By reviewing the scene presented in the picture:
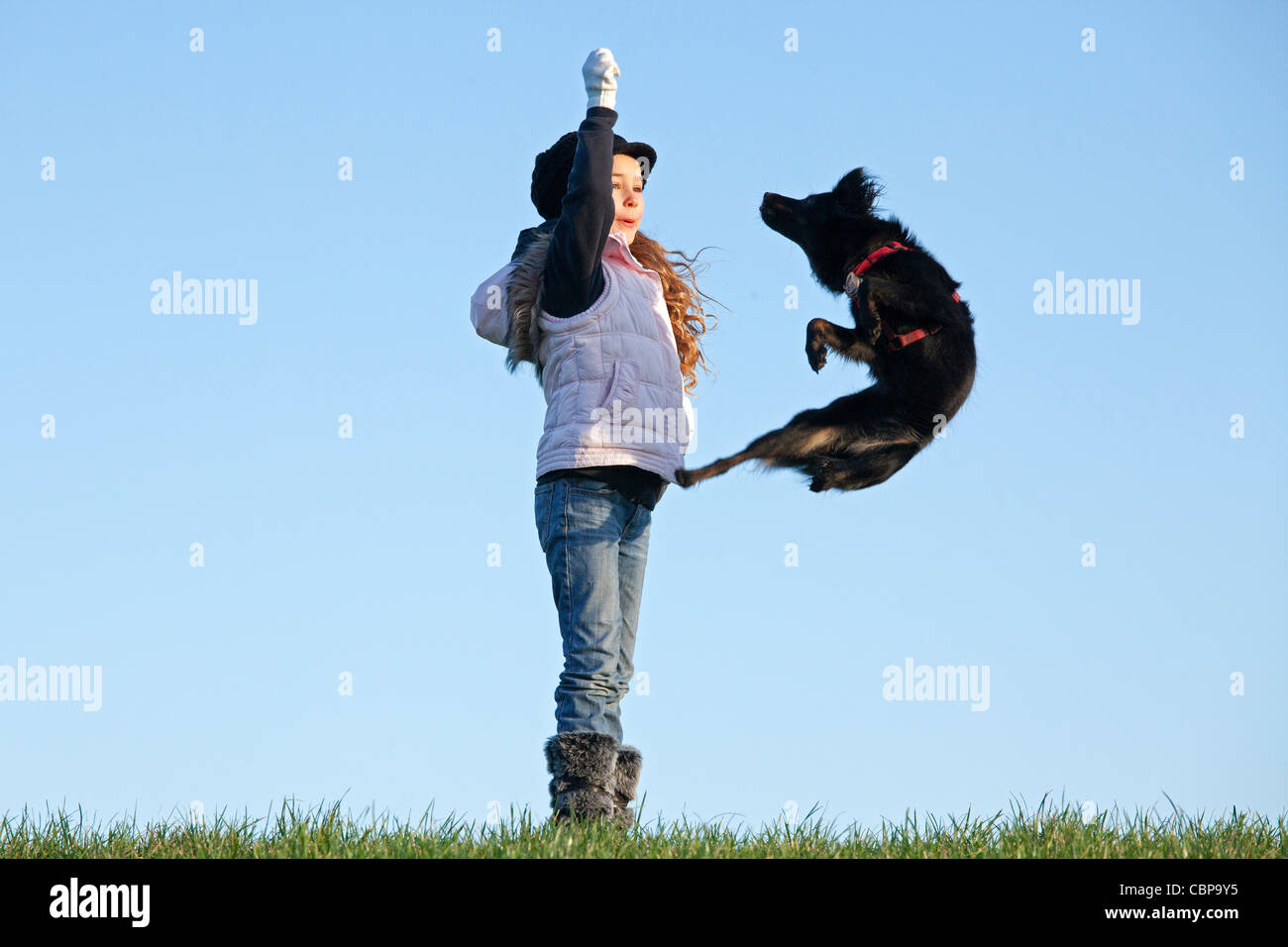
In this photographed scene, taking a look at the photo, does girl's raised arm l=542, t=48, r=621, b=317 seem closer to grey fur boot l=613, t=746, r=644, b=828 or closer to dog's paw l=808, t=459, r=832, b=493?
dog's paw l=808, t=459, r=832, b=493

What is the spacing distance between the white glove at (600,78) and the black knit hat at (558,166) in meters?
0.30

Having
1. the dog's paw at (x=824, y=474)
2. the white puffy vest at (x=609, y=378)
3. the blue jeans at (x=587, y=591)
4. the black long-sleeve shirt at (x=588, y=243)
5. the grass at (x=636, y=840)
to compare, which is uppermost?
the black long-sleeve shirt at (x=588, y=243)

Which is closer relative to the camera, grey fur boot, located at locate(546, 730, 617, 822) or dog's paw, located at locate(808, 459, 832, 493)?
grey fur boot, located at locate(546, 730, 617, 822)

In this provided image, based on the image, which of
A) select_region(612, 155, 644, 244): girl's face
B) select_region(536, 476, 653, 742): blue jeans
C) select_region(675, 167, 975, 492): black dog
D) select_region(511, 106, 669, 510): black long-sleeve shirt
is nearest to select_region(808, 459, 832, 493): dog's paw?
select_region(675, 167, 975, 492): black dog

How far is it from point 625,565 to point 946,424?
1.33 metres

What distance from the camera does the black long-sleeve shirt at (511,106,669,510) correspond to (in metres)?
3.53

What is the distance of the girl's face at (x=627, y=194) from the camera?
3941mm

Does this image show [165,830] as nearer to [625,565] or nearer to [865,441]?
[625,565]

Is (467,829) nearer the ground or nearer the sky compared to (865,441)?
nearer the ground

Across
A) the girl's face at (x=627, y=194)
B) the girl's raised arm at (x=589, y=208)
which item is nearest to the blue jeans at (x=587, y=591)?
the girl's raised arm at (x=589, y=208)

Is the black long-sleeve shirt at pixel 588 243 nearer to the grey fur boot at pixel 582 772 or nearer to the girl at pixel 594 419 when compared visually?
the girl at pixel 594 419
